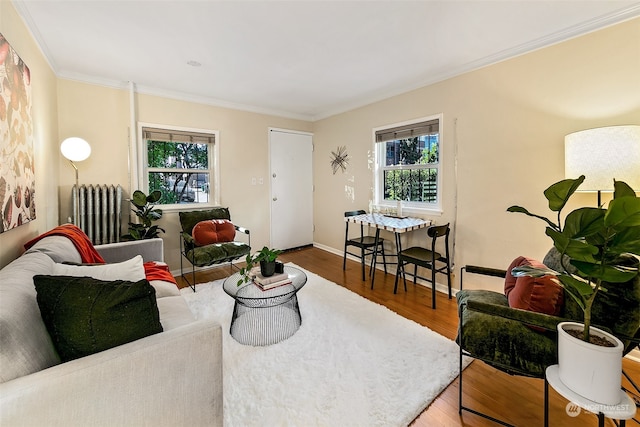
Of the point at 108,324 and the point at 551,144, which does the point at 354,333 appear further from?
the point at 551,144

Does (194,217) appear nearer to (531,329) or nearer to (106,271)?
(106,271)

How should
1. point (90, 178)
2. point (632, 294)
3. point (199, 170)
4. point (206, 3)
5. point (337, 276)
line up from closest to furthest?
point (632, 294) < point (206, 3) < point (90, 178) < point (337, 276) < point (199, 170)

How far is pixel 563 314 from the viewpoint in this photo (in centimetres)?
140

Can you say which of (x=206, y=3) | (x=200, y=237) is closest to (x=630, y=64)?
(x=206, y=3)

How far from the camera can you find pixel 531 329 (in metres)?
1.41

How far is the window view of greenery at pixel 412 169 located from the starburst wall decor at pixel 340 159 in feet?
2.43

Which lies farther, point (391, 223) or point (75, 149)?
point (391, 223)

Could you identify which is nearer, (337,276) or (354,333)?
(354,333)

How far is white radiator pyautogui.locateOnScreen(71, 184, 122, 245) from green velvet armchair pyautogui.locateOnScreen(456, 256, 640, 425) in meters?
3.65

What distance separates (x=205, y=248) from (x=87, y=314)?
2.21 metres

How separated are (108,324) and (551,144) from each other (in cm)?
326

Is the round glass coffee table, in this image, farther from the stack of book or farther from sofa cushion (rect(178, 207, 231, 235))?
sofa cushion (rect(178, 207, 231, 235))

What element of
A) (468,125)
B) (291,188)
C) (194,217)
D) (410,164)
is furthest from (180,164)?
(468,125)

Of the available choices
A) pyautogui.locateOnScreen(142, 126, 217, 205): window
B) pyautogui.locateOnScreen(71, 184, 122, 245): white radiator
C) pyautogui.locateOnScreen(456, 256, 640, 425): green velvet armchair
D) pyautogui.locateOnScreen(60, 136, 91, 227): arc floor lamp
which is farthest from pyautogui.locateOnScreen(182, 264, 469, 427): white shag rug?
pyautogui.locateOnScreen(142, 126, 217, 205): window
